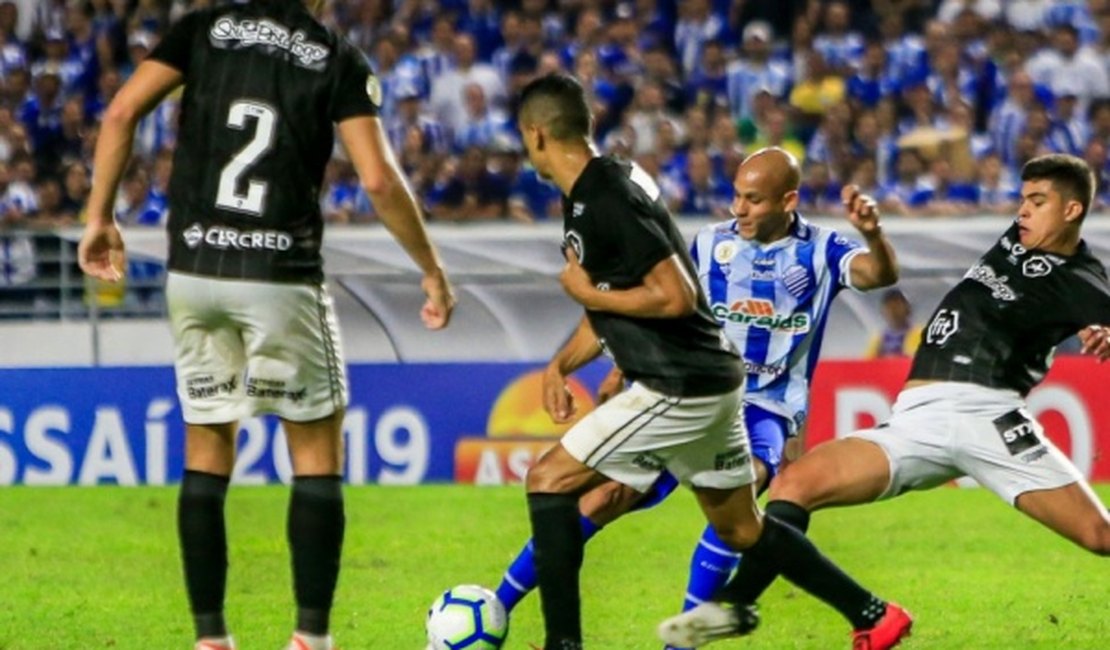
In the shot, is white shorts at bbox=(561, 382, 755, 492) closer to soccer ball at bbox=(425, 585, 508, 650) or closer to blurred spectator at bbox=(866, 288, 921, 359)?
soccer ball at bbox=(425, 585, 508, 650)

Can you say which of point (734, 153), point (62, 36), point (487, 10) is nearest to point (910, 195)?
point (734, 153)

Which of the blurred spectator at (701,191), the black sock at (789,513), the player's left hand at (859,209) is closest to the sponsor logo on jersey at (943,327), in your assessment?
the player's left hand at (859,209)

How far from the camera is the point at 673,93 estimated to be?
62.7 ft

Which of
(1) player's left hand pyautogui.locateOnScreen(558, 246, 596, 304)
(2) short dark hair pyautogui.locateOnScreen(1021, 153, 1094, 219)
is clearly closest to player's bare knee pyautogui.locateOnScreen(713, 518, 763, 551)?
(1) player's left hand pyautogui.locateOnScreen(558, 246, 596, 304)

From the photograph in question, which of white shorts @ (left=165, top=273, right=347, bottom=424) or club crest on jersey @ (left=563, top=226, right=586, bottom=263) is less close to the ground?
club crest on jersey @ (left=563, top=226, right=586, bottom=263)

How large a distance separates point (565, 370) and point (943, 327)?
1531mm

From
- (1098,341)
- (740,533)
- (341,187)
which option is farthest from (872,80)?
(740,533)

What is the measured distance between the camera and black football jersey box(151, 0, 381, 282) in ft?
21.0

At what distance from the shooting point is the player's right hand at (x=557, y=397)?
270 inches

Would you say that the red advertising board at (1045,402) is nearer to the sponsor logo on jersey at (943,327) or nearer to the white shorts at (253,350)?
the sponsor logo on jersey at (943,327)

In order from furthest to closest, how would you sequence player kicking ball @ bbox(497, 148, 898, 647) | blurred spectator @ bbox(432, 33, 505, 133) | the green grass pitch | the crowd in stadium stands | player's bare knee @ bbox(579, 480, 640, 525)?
1. blurred spectator @ bbox(432, 33, 505, 133)
2. the crowd in stadium stands
3. the green grass pitch
4. player kicking ball @ bbox(497, 148, 898, 647)
5. player's bare knee @ bbox(579, 480, 640, 525)

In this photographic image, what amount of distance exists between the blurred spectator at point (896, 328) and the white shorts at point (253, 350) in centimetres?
975

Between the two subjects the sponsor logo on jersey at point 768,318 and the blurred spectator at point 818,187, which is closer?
the sponsor logo on jersey at point 768,318

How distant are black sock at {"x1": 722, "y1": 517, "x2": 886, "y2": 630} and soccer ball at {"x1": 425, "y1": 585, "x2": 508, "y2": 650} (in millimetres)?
780
